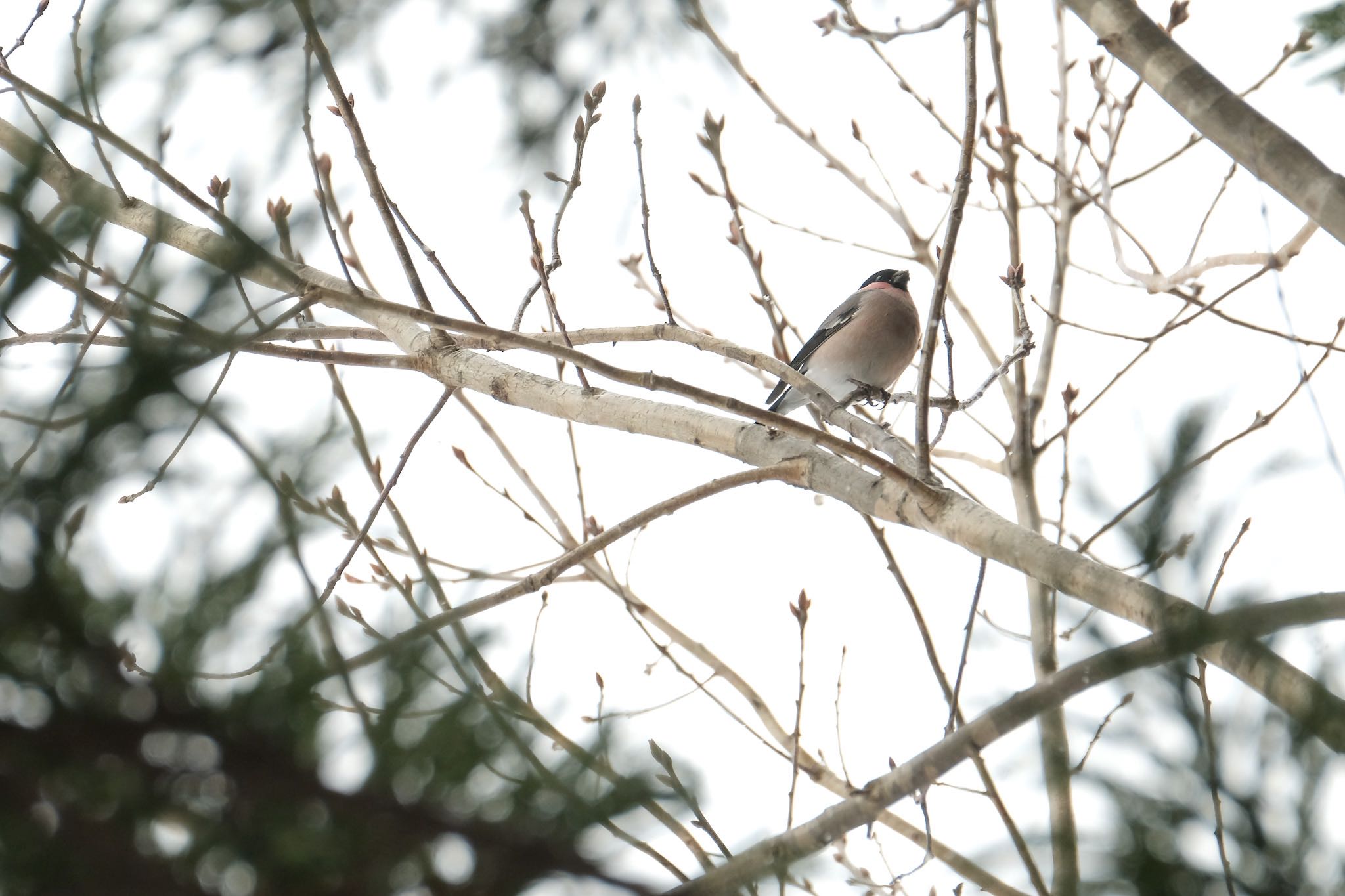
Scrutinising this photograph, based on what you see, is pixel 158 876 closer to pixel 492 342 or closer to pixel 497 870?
pixel 497 870

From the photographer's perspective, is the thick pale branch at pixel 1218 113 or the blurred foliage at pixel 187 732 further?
the thick pale branch at pixel 1218 113

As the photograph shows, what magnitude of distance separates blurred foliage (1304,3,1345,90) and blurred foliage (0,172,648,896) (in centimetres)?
122

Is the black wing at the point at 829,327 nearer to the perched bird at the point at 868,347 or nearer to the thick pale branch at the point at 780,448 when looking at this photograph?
the perched bird at the point at 868,347

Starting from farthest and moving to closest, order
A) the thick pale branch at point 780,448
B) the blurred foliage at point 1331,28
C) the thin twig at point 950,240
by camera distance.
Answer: the thin twig at point 950,240 < the blurred foliage at point 1331,28 < the thick pale branch at point 780,448

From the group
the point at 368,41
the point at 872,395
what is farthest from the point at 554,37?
the point at 872,395

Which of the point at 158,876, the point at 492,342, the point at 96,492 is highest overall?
the point at 492,342

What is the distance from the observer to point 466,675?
2.91 feet

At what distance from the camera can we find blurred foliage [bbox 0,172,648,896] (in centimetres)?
72

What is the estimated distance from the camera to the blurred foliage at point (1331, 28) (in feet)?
4.58

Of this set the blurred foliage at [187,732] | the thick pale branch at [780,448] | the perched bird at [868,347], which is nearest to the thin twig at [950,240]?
the thick pale branch at [780,448]

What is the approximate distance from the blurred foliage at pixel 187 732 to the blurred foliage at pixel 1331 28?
3.99ft

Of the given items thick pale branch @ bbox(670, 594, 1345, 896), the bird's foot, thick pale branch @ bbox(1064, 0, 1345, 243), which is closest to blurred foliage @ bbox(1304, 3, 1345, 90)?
thick pale branch @ bbox(1064, 0, 1345, 243)

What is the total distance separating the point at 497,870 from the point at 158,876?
0.68 feet

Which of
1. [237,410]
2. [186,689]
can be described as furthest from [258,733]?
[237,410]
